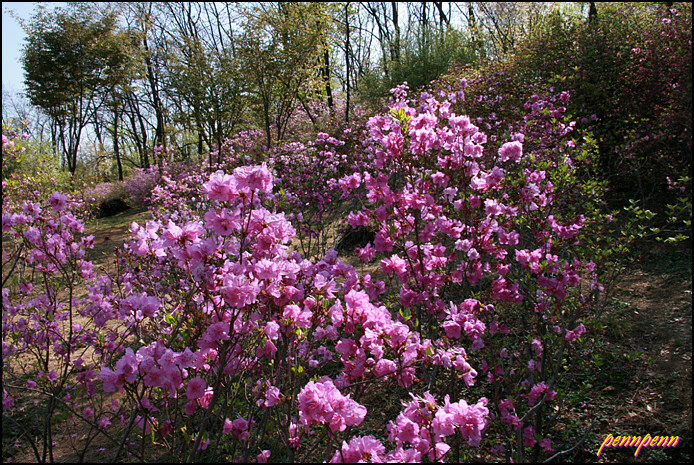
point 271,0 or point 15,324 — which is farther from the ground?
point 271,0

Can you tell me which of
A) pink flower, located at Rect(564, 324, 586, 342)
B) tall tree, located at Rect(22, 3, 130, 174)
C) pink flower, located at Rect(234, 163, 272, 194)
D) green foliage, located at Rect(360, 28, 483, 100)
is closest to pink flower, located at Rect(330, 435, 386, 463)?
pink flower, located at Rect(234, 163, 272, 194)

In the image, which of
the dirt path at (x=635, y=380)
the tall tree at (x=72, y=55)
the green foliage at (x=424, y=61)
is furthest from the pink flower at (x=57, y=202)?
the tall tree at (x=72, y=55)

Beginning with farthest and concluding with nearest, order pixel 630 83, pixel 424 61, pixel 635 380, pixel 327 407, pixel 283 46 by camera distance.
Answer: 1. pixel 424 61
2. pixel 283 46
3. pixel 630 83
4. pixel 635 380
5. pixel 327 407

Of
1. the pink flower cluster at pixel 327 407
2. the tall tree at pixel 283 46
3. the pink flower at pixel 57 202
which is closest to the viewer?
the pink flower cluster at pixel 327 407

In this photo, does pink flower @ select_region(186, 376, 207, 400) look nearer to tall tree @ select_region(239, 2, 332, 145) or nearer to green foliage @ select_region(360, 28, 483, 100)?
tall tree @ select_region(239, 2, 332, 145)

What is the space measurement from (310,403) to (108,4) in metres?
20.6

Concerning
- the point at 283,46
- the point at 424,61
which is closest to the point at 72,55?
the point at 283,46

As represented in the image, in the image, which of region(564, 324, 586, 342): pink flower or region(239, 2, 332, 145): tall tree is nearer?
region(564, 324, 586, 342): pink flower

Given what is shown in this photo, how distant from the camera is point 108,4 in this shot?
1641cm

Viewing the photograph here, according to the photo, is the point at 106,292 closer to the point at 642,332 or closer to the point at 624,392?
the point at 624,392

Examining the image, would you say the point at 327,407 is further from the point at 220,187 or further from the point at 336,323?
the point at 220,187

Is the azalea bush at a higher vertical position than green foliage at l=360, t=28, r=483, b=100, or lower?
lower

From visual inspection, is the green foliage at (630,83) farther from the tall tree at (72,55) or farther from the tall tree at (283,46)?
the tall tree at (72,55)

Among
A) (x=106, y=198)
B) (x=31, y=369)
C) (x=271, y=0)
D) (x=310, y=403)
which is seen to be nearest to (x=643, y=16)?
(x=310, y=403)
